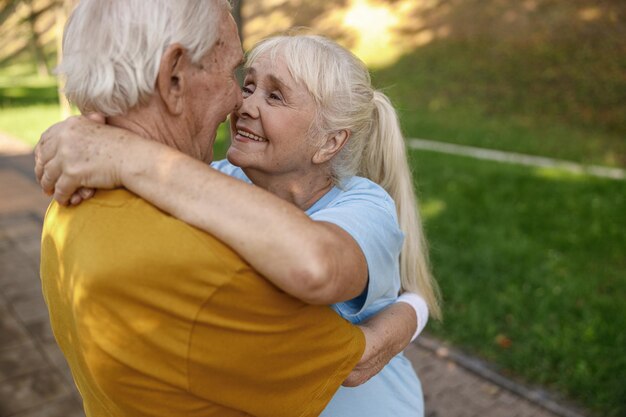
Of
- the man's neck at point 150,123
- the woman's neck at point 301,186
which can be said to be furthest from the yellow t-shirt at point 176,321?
the woman's neck at point 301,186

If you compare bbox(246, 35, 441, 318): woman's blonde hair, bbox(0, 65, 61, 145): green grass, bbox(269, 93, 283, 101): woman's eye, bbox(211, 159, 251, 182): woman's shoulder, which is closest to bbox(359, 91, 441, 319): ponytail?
bbox(246, 35, 441, 318): woman's blonde hair

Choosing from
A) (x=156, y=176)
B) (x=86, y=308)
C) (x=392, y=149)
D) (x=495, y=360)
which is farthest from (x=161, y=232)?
(x=495, y=360)

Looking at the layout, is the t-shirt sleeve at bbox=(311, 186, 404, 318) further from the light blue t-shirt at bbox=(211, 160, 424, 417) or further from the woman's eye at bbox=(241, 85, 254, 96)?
the woman's eye at bbox=(241, 85, 254, 96)

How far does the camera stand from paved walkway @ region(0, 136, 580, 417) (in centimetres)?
388

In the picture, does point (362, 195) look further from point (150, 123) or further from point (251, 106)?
point (150, 123)

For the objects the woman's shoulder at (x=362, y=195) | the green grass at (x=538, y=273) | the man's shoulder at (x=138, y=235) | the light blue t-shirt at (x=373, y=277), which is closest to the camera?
the man's shoulder at (x=138, y=235)

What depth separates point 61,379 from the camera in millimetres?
4160

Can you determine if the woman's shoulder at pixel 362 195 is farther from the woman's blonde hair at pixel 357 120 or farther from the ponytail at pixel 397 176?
the ponytail at pixel 397 176

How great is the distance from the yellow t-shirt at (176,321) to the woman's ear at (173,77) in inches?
10.8

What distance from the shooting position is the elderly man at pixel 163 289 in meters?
1.20

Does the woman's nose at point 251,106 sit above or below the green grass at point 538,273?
above

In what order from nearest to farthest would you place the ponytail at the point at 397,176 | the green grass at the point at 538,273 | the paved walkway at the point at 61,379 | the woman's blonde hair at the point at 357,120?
the woman's blonde hair at the point at 357,120 < the ponytail at the point at 397,176 < the paved walkway at the point at 61,379 < the green grass at the point at 538,273

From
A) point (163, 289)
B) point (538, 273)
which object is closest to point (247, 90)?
point (163, 289)

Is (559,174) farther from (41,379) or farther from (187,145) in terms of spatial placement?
(187,145)
